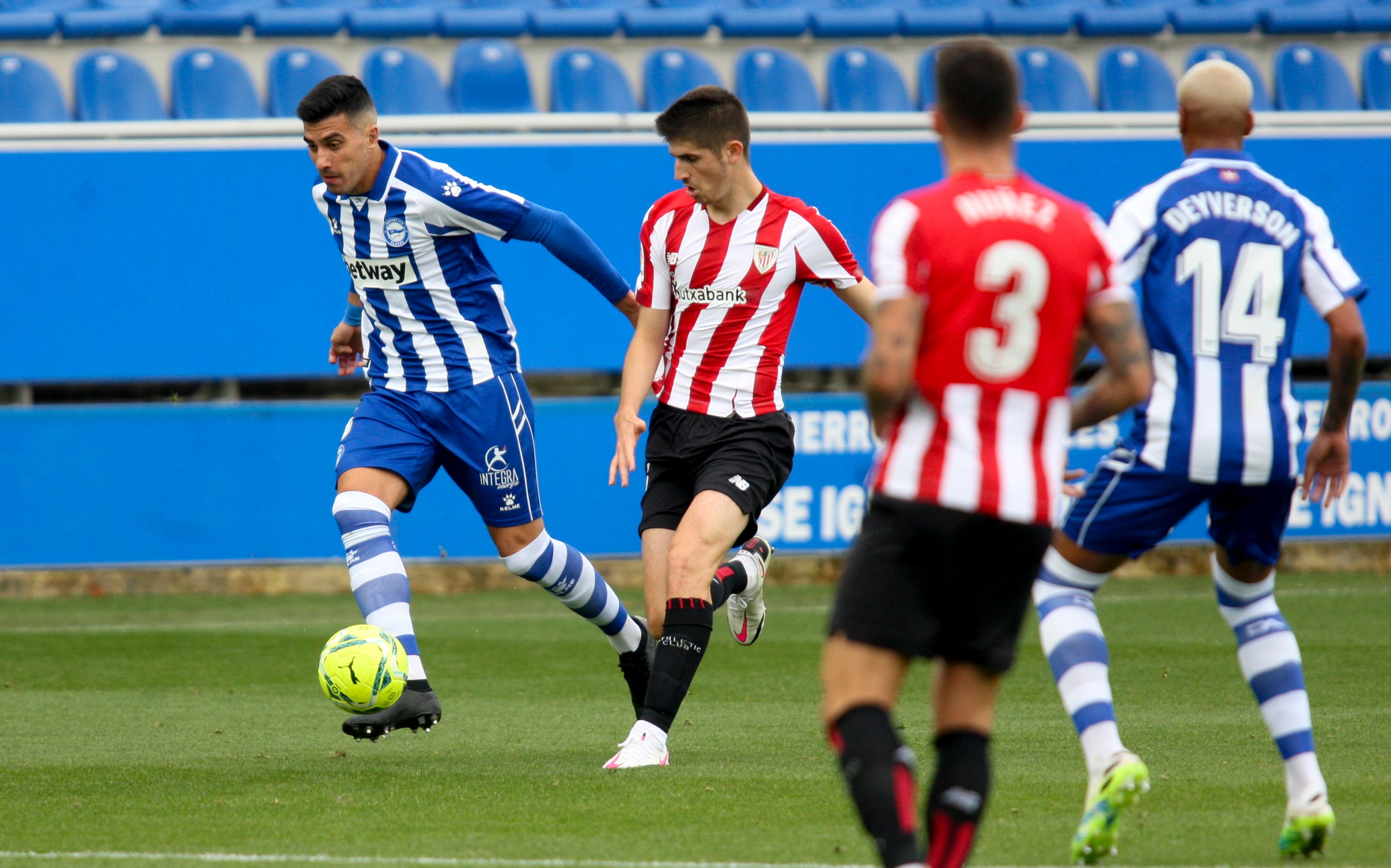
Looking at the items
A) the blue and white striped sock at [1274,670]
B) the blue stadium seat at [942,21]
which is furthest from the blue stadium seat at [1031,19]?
the blue and white striped sock at [1274,670]

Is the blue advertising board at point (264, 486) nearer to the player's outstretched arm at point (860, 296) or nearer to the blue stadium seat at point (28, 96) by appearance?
the blue stadium seat at point (28, 96)

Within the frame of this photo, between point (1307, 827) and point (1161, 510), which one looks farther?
point (1161, 510)

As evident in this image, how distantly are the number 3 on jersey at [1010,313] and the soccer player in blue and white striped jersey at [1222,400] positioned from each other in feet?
3.65

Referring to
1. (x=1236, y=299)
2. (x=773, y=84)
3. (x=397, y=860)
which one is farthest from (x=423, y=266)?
(x=773, y=84)

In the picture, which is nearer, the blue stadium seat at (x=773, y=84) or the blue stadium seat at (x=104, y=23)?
the blue stadium seat at (x=104, y=23)

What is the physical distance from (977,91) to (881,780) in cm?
133

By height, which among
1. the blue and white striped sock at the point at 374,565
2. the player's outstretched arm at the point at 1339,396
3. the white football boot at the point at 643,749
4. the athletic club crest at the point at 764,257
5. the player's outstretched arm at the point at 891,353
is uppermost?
Answer: the player's outstretched arm at the point at 891,353

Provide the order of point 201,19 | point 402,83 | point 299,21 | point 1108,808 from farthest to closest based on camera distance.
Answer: point 299,21 → point 201,19 → point 402,83 → point 1108,808

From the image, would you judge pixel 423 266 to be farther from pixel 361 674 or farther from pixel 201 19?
pixel 201 19

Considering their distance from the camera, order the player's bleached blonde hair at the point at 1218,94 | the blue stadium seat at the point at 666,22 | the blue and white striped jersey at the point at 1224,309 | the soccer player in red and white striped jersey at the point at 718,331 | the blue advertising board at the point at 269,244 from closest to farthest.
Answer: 1. the blue and white striped jersey at the point at 1224,309
2. the player's bleached blonde hair at the point at 1218,94
3. the soccer player in red and white striped jersey at the point at 718,331
4. the blue advertising board at the point at 269,244
5. the blue stadium seat at the point at 666,22

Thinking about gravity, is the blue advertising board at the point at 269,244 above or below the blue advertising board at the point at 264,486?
above

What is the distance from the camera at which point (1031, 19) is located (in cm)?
1453

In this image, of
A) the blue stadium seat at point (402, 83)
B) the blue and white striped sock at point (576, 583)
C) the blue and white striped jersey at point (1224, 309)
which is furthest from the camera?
the blue stadium seat at point (402, 83)

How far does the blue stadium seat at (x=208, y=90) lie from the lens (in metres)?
12.7
